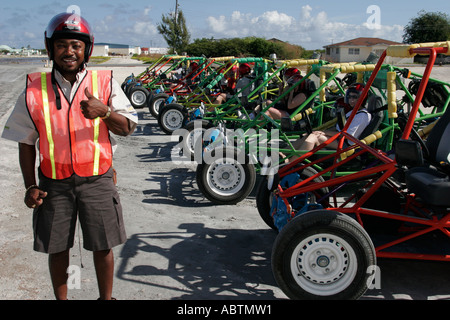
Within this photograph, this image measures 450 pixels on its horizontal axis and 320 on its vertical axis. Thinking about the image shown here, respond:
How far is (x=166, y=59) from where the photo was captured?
13.9 meters

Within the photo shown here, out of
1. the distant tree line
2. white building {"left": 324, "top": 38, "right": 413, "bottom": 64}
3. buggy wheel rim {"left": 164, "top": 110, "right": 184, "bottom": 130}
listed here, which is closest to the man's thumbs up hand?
buggy wheel rim {"left": 164, "top": 110, "right": 184, "bottom": 130}

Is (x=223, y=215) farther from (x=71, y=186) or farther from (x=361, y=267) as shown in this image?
(x=71, y=186)

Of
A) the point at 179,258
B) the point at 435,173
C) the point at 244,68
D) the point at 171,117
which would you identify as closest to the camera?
the point at 435,173

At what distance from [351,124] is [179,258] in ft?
8.11

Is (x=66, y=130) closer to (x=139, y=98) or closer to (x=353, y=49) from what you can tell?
(x=139, y=98)

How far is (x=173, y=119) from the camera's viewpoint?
9.82 meters

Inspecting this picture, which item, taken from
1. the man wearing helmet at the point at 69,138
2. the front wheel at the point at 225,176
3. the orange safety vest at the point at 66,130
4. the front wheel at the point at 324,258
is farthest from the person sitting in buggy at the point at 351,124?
the orange safety vest at the point at 66,130

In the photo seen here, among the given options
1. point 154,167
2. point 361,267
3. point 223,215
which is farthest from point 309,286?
point 154,167

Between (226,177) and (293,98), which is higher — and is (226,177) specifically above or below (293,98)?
below

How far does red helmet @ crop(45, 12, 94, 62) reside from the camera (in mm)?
2342

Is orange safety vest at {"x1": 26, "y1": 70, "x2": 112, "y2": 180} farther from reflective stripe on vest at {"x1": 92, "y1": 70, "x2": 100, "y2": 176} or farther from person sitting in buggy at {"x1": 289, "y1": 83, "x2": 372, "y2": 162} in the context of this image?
person sitting in buggy at {"x1": 289, "y1": 83, "x2": 372, "y2": 162}

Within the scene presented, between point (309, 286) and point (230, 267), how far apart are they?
2.72 ft

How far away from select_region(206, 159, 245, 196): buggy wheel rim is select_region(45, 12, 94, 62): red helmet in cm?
290

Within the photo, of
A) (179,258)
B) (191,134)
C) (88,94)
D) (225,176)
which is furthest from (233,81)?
(88,94)
